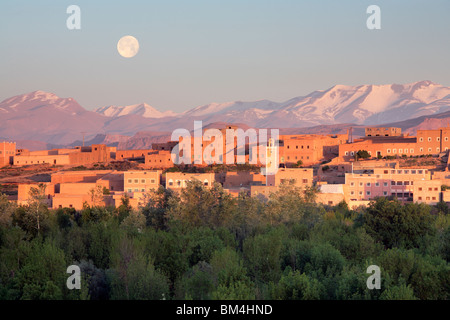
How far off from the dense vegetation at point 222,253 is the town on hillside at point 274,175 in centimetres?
358

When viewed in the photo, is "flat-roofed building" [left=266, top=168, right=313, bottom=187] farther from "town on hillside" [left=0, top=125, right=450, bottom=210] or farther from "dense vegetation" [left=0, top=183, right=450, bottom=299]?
"dense vegetation" [left=0, top=183, right=450, bottom=299]

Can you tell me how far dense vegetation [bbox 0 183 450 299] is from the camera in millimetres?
12828

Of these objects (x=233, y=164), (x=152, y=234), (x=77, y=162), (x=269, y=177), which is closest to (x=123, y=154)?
(x=77, y=162)

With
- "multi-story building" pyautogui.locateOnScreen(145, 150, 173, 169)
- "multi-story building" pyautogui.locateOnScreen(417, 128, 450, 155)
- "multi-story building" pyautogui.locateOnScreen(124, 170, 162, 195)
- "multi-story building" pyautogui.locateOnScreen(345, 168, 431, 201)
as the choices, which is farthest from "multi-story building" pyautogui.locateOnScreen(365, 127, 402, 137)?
"multi-story building" pyautogui.locateOnScreen(124, 170, 162, 195)

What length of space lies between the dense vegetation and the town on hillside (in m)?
3.58

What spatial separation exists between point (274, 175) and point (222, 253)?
2349 cm

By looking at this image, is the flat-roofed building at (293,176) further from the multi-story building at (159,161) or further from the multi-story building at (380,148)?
the multi-story building at (159,161)

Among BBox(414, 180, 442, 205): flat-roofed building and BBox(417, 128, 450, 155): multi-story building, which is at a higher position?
BBox(417, 128, 450, 155): multi-story building

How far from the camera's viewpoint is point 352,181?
3769cm

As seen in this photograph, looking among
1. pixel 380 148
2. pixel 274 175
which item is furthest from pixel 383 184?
pixel 380 148

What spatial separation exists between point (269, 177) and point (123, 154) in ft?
88.9

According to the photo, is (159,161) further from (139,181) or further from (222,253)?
(222,253)
